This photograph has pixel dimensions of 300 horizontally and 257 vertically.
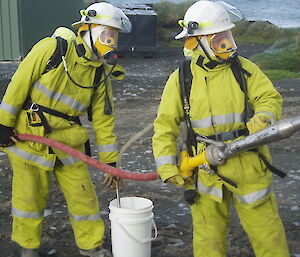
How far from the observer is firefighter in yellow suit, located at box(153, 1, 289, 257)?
396cm

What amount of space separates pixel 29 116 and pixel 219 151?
162cm

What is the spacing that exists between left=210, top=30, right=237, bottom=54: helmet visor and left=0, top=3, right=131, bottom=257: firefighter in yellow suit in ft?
3.18

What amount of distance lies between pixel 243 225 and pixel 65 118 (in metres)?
1.57

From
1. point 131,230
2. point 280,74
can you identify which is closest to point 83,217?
point 131,230

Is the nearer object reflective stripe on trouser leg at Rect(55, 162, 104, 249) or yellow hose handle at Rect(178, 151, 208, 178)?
yellow hose handle at Rect(178, 151, 208, 178)

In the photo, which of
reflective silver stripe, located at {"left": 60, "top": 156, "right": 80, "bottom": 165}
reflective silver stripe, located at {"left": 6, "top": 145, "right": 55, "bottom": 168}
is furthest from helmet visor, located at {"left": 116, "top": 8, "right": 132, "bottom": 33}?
reflective silver stripe, located at {"left": 6, "top": 145, "right": 55, "bottom": 168}

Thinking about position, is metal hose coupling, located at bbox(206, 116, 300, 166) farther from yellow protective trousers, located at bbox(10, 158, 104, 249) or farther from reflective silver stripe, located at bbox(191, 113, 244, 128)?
yellow protective trousers, located at bbox(10, 158, 104, 249)

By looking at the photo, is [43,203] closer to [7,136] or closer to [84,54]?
[7,136]

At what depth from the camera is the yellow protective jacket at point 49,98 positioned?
15.0 feet

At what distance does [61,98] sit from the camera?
15.4ft

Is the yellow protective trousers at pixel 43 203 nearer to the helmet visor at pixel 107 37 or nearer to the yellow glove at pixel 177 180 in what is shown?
the helmet visor at pixel 107 37

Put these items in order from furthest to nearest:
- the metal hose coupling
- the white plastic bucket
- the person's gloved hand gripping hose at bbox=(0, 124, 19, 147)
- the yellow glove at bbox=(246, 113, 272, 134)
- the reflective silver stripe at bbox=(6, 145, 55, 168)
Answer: the reflective silver stripe at bbox=(6, 145, 55, 168) < the person's gloved hand gripping hose at bbox=(0, 124, 19, 147) < the white plastic bucket < the yellow glove at bbox=(246, 113, 272, 134) < the metal hose coupling

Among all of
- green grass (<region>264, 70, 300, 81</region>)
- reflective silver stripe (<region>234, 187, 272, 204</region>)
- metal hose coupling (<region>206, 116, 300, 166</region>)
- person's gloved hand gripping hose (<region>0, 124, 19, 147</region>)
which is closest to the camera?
metal hose coupling (<region>206, 116, 300, 166</region>)

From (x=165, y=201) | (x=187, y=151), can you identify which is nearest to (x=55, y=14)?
(x=165, y=201)
